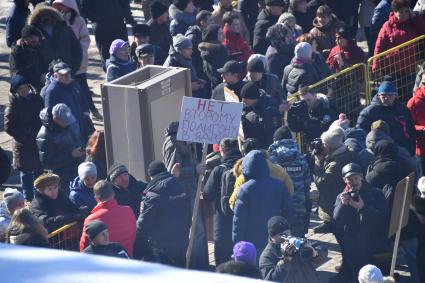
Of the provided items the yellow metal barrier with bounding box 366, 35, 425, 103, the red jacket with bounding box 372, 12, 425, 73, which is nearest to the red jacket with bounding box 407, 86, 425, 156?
the yellow metal barrier with bounding box 366, 35, 425, 103

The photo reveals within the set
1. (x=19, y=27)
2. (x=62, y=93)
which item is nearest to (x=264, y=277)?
(x=62, y=93)

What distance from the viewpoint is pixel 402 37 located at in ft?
46.0

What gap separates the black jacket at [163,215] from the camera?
9602mm

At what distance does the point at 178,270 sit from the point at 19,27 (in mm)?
11764

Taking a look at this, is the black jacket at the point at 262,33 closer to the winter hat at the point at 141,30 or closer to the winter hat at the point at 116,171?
A: the winter hat at the point at 141,30

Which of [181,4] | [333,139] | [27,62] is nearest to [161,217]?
[333,139]

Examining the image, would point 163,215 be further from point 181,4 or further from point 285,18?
point 181,4

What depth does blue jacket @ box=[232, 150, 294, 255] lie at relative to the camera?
9430 millimetres

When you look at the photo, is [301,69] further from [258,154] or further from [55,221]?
[55,221]

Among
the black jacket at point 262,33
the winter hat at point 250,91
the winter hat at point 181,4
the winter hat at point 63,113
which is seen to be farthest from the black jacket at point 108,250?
the winter hat at point 181,4

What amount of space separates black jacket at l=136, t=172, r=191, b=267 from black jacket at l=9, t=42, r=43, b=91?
380 cm

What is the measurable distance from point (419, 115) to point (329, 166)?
6.88ft

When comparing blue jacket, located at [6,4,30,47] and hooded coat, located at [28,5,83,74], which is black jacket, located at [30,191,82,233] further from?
blue jacket, located at [6,4,30,47]

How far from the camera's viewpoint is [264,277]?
873cm
